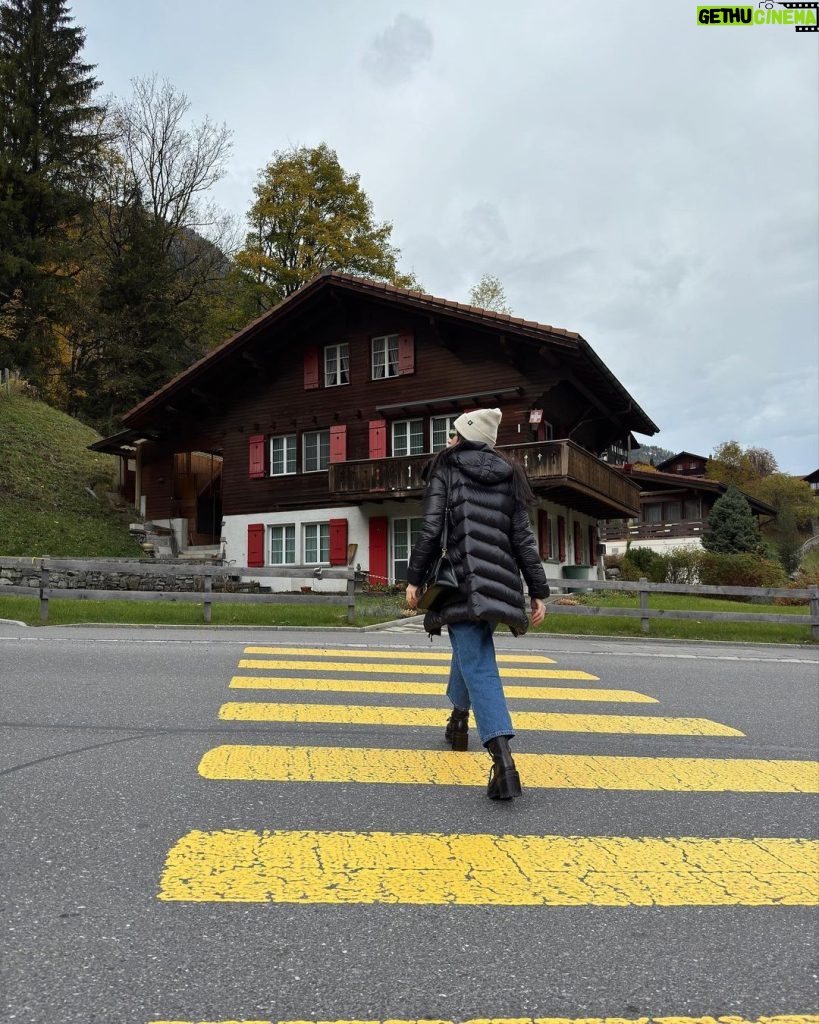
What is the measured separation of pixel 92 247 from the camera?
3866 centimetres

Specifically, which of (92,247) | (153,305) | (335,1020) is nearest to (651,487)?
(153,305)

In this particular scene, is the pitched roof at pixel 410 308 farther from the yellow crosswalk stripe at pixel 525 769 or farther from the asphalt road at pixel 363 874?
the yellow crosswalk stripe at pixel 525 769

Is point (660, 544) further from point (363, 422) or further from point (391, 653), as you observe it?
point (391, 653)

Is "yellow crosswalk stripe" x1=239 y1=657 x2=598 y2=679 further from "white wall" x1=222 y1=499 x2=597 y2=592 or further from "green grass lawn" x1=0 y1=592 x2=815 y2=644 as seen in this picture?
"white wall" x1=222 y1=499 x2=597 y2=592

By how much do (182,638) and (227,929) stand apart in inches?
359

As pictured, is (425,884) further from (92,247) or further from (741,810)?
(92,247)

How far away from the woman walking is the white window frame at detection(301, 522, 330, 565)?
24103 millimetres

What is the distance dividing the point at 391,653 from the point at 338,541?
17761mm

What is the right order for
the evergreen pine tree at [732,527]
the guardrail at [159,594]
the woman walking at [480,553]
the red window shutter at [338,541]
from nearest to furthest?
the woman walking at [480,553], the guardrail at [159,594], the red window shutter at [338,541], the evergreen pine tree at [732,527]

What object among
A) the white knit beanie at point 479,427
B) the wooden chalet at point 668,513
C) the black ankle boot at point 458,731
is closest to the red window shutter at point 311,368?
the wooden chalet at point 668,513

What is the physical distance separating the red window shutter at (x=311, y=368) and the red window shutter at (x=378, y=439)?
3.00 m

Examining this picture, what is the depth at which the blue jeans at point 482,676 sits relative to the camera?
429cm

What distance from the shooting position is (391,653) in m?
10.3

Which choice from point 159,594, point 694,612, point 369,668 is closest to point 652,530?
point 694,612
